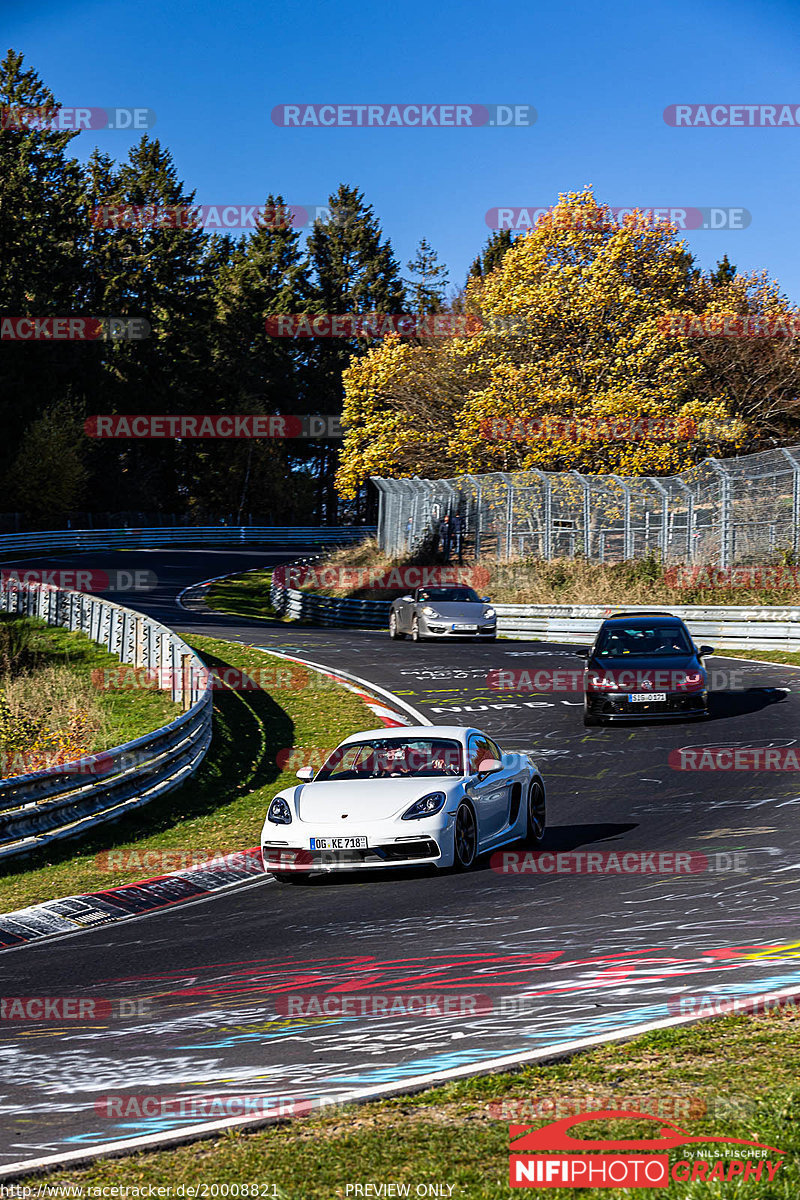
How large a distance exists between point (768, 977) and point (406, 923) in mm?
3004

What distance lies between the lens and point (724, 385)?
49156 millimetres

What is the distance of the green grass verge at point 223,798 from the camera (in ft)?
41.2

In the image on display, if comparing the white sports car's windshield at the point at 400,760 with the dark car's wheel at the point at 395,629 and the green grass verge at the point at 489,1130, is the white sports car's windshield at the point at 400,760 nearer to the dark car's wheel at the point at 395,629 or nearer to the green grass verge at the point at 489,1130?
the green grass verge at the point at 489,1130

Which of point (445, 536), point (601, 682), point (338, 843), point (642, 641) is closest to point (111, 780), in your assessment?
point (338, 843)

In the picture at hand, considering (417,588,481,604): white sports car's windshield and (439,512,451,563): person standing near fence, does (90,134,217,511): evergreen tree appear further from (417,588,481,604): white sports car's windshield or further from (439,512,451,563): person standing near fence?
(417,588,481,604): white sports car's windshield

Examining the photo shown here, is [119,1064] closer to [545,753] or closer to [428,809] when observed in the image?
[428,809]

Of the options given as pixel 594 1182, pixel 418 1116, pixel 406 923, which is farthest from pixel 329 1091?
pixel 406 923

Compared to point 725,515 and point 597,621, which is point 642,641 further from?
point 725,515

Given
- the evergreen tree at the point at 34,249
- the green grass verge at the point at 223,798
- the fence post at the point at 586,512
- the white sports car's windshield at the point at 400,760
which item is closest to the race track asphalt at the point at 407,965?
the white sports car's windshield at the point at 400,760

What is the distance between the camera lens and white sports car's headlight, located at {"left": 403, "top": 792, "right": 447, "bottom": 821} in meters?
11.0

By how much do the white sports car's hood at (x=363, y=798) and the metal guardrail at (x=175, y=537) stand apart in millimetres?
52596

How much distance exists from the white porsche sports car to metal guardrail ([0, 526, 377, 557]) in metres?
52.1

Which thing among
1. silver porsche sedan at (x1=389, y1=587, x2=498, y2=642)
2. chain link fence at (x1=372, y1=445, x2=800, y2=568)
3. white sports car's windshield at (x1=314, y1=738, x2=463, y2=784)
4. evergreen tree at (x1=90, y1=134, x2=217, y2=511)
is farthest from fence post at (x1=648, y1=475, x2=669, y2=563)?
evergreen tree at (x1=90, y1=134, x2=217, y2=511)

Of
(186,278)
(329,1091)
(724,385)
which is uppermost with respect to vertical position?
(186,278)
